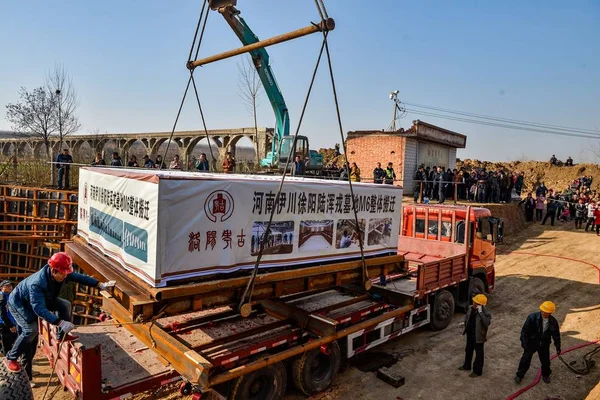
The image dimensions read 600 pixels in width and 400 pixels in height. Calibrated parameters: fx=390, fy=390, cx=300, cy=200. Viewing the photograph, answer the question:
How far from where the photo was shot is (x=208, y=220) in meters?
4.98

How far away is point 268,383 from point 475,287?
718cm

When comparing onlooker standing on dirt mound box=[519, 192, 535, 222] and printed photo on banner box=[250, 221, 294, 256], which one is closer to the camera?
printed photo on banner box=[250, 221, 294, 256]

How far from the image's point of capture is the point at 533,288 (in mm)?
13664

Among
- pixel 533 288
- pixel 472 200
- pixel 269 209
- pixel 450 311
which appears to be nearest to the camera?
pixel 269 209

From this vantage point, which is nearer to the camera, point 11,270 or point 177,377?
point 177,377

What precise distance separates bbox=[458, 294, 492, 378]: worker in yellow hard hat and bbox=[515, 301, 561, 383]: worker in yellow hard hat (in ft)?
2.32

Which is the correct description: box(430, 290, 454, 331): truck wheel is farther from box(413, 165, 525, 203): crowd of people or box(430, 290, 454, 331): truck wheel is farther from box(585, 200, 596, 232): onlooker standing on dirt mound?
box(585, 200, 596, 232): onlooker standing on dirt mound

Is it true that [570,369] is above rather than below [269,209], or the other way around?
below

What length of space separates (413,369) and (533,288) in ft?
26.8

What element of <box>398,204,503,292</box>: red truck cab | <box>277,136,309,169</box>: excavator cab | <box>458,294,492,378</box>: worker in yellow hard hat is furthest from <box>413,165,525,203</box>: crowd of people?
<box>458,294,492,378</box>: worker in yellow hard hat

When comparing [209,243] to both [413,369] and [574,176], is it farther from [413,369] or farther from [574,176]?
[574,176]

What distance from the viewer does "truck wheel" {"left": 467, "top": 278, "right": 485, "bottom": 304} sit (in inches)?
421

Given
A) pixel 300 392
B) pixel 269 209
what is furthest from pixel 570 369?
pixel 269 209

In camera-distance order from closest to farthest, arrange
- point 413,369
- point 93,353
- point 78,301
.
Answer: point 93,353 < point 413,369 < point 78,301
